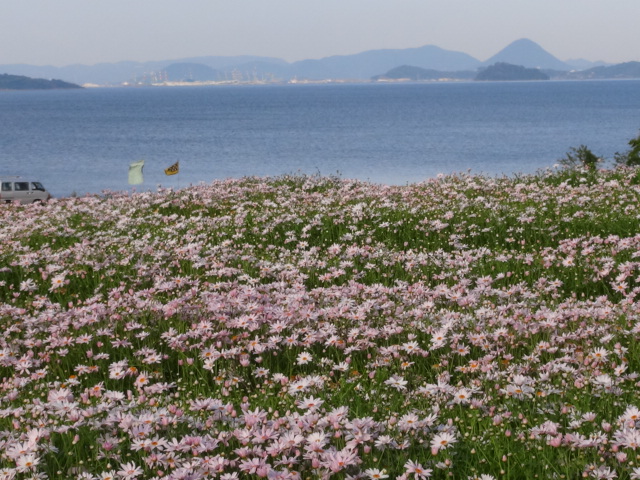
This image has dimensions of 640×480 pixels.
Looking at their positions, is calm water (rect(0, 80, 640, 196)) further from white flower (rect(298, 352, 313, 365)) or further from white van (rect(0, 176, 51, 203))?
white flower (rect(298, 352, 313, 365))

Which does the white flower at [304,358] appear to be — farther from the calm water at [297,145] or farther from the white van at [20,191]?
the calm water at [297,145]

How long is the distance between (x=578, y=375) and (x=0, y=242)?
12502 mm

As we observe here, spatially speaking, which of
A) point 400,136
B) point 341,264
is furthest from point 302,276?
point 400,136

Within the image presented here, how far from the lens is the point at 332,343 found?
7.92 metres

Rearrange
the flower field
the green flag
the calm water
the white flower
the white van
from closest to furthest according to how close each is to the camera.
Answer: the flower field < the white flower < the green flag < the white van < the calm water

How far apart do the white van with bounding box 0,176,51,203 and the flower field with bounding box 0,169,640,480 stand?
616 inches

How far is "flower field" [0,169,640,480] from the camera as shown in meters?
4.87

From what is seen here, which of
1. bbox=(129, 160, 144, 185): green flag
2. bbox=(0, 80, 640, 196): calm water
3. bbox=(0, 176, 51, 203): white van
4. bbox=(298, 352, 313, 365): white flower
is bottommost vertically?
bbox=(0, 80, 640, 196): calm water

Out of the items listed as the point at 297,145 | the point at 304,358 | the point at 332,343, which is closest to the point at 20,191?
the point at 332,343

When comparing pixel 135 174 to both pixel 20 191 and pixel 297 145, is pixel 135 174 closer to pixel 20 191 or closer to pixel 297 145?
pixel 20 191

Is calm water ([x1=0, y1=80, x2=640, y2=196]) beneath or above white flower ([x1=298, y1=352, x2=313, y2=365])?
beneath

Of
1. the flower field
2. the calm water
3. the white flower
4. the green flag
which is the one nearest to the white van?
the calm water

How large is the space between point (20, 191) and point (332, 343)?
91.9 ft

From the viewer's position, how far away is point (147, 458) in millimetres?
4641
